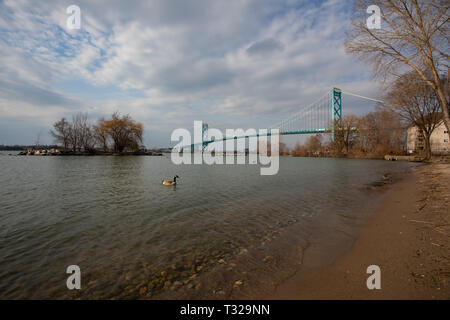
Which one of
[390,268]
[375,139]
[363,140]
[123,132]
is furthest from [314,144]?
[390,268]

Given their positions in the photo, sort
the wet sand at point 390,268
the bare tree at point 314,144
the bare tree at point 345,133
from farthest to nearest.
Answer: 1. the bare tree at point 314,144
2. the bare tree at point 345,133
3. the wet sand at point 390,268

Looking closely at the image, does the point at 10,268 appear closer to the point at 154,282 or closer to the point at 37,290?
the point at 37,290

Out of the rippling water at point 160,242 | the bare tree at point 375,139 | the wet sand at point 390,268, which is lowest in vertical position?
the rippling water at point 160,242

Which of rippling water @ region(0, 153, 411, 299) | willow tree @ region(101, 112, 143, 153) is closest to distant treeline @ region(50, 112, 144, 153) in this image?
willow tree @ region(101, 112, 143, 153)

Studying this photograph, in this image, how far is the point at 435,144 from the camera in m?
38.0

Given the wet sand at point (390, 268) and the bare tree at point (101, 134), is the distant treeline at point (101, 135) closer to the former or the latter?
the bare tree at point (101, 134)

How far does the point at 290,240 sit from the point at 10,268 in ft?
14.1

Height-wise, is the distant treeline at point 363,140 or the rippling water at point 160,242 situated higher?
the distant treeline at point 363,140

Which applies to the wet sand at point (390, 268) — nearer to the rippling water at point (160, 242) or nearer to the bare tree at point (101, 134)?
the rippling water at point (160, 242)

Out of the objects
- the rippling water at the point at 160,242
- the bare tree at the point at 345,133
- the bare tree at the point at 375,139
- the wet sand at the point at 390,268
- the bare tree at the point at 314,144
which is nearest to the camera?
the wet sand at the point at 390,268

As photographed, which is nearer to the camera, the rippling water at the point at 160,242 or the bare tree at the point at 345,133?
the rippling water at the point at 160,242

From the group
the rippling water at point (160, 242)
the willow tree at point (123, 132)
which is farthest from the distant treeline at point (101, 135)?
the rippling water at point (160, 242)

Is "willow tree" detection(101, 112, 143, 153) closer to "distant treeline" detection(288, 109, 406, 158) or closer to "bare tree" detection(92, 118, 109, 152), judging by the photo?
"bare tree" detection(92, 118, 109, 152)
